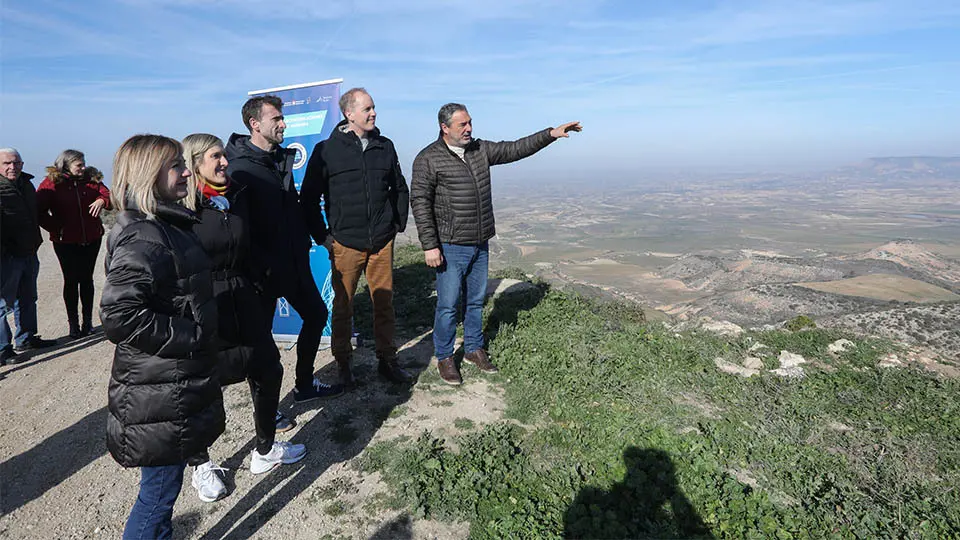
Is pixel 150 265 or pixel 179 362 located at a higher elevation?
pixel 150 265

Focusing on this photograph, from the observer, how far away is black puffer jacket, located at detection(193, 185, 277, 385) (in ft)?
9.61

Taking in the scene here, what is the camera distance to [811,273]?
1140 inches

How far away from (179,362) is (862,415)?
17.2 ft

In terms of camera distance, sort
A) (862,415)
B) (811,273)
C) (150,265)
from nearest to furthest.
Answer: (150,265)
(862,415)
(811,273)

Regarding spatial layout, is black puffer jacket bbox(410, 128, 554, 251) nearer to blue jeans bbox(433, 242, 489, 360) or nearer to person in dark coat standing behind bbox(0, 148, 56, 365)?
blue jeans bbox(433, 242, 489, 360)

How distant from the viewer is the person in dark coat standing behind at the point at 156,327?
2166 millimetres

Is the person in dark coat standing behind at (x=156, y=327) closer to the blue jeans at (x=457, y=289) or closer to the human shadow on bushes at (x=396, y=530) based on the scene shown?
the human shadow on bushes at (x=396, y=530)

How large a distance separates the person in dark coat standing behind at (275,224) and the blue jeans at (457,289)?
120cm

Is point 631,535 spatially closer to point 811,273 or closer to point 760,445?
point 760,445

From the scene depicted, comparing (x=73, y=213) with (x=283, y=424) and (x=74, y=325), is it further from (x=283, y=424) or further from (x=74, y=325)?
(x=283, y=424)

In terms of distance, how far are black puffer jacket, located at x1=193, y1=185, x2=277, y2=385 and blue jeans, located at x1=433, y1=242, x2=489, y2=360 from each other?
2.00 metres

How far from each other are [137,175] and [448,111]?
112 inches

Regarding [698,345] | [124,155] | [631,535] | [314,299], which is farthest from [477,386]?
[124,155]

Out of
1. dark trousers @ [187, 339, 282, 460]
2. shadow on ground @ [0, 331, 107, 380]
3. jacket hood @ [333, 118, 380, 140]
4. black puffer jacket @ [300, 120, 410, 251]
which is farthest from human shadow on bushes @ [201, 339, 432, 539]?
shadow on ground @ [0, 331, 107, 380]
